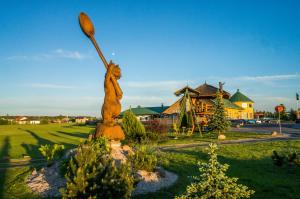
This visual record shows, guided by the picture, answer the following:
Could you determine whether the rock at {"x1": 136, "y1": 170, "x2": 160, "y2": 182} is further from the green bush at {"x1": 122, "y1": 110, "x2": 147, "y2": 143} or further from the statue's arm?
the green bush at {"x1": 122, "y1": 110, "x2": 147, "y2": 143}

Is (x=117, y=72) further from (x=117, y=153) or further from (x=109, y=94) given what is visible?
(x=117, y=153)

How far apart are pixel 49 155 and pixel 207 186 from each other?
31.9ft

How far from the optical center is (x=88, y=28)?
14.0 metres

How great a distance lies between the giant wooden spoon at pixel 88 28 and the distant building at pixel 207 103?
21567mm

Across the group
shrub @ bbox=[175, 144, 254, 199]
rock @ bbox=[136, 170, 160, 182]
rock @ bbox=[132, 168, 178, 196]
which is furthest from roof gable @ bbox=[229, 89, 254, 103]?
shrub @ bbox=[175, 144, 254, 199]

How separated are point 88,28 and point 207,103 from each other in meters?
29.3

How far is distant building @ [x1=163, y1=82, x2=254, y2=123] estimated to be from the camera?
3720cm

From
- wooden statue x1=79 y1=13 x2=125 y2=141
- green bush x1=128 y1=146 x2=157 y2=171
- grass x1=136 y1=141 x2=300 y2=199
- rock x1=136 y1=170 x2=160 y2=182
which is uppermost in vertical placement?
wooden statue x1=79 y1=13 x2=125 y2=141

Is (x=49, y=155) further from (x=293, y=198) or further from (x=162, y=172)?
(x=293, y=198)

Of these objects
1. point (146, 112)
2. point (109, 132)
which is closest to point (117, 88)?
point (109, 132)

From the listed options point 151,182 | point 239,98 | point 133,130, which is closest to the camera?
point 151,182

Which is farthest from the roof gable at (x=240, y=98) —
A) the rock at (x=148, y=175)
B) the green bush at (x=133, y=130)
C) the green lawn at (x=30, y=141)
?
the rock at (x=148, y=175)

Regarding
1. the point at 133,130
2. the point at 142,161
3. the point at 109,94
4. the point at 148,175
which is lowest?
the point at 148,175

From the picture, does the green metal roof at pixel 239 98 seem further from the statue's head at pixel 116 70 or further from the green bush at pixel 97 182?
the green bush at pixel 97 182
